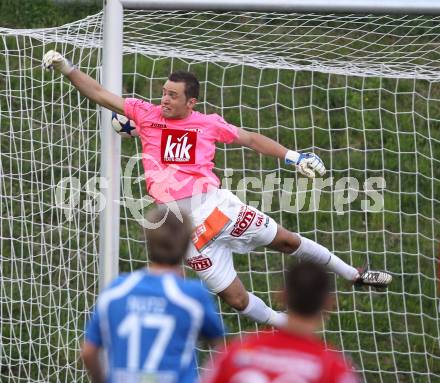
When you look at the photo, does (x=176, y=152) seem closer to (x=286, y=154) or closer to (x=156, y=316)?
(x=286, y=154)

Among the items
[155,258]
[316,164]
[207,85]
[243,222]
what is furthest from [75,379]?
[155,258]

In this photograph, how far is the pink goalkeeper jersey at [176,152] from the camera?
22.6 feet

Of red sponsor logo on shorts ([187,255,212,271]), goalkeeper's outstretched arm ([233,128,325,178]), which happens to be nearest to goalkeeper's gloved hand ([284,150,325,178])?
goalkeeper's outstretched arm ([233,128,325,178])

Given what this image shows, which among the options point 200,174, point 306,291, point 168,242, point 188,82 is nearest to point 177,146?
point 200,174

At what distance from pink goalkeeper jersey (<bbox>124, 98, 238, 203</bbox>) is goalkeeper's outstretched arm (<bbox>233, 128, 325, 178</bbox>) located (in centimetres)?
8

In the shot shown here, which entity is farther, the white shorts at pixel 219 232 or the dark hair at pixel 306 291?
the white shorts at pixel 219 232

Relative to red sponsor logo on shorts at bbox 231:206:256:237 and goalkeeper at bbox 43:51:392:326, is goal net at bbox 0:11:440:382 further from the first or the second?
red sponsor logo on shorts at bbox 231:206:256:237

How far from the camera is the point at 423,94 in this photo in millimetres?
9430

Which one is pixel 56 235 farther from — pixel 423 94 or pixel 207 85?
pixel 423 94

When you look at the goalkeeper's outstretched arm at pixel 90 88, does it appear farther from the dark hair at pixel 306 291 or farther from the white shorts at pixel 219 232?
the dark hair at pixel 306 291

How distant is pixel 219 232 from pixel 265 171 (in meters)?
1.82

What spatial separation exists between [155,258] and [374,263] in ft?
14.1

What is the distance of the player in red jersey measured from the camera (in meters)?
3.79

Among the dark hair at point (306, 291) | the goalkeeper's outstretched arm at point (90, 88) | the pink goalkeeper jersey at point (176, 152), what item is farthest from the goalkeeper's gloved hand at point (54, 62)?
the dark hair at point (306, 291)
